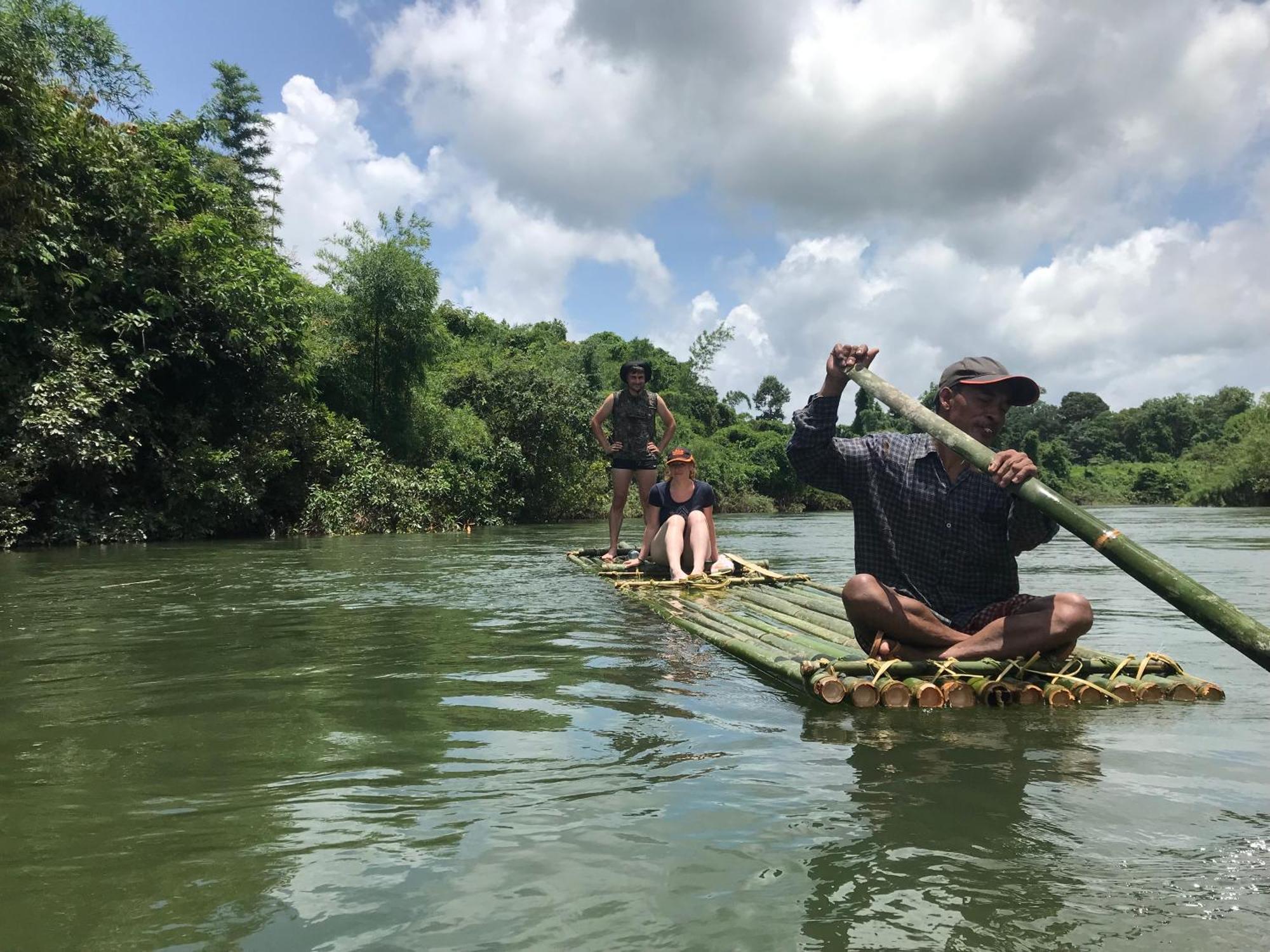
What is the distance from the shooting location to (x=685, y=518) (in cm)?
685

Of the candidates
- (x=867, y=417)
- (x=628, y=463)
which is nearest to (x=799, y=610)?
(x=628, y=463)

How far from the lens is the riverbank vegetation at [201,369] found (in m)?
12.0

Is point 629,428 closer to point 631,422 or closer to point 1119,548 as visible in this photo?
point 631,422

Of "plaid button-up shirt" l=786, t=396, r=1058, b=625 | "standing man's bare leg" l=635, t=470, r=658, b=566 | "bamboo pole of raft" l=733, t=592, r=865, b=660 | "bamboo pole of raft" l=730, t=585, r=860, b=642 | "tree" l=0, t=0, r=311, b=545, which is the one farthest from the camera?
"tree" l=0, t=0, r=311, b=545

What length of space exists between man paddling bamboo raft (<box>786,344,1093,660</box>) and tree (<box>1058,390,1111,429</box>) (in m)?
88.5

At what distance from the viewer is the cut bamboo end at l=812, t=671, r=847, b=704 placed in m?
3.12

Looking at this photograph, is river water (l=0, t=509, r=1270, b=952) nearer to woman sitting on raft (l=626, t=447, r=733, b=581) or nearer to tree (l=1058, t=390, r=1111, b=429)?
woman sitting on raft (l=626, t=447, r=733, b=581)

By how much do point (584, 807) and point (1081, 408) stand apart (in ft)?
304

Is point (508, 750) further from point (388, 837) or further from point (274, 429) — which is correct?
point (274, 429)

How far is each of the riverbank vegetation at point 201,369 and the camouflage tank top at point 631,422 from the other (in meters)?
8.37

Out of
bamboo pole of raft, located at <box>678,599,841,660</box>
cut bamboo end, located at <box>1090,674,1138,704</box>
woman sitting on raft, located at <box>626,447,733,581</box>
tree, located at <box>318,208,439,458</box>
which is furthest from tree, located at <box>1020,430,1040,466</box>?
cut bamboo end, located at <box>1090,674,1138,704</box>

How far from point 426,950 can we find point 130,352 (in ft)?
46.2

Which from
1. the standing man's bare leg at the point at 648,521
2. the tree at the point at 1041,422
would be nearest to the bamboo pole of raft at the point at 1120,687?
the standing man's bare leg at the point at 648,521

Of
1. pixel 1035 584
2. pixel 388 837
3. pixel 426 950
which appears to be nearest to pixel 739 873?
pixel 426 950
